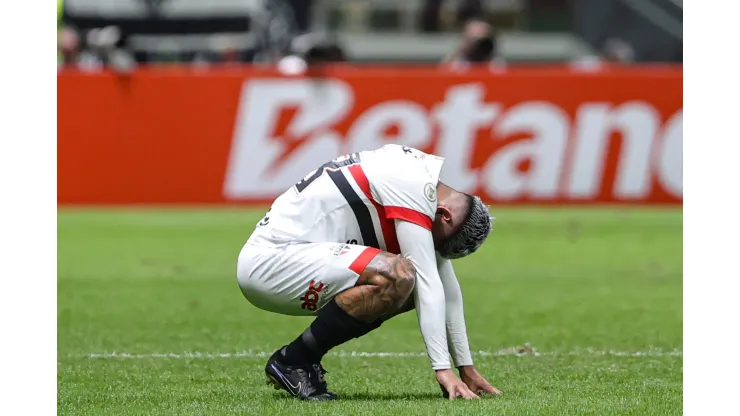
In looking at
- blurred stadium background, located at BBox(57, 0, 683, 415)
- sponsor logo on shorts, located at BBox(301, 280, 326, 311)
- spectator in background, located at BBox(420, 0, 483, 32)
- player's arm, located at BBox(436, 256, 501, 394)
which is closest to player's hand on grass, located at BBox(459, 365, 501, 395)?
player's arm, located at BBox(436, 256, 501, 394)

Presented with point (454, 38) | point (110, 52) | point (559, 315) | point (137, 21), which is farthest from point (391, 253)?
point (454, 38)

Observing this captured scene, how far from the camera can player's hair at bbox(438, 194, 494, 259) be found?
6.88 metres

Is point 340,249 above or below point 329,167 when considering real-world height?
below

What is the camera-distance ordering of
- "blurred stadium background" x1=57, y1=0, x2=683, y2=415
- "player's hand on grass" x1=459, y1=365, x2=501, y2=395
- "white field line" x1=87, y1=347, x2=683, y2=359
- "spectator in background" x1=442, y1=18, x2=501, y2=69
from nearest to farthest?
1. "player's hand on grass" x1=459, y1=365, x2=501, y2=395
2. "blurred stadium background" x1=57, y1=0, x2=683, y2=415
3. "white field line" x1=87, y1=347, x2=683, y2=359
4. "spectator in background" x1=442, y1=18, x2=501, y2=69

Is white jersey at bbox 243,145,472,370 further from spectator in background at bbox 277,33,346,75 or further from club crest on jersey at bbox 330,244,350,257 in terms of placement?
spectator in background at bbox 277,33,346,75

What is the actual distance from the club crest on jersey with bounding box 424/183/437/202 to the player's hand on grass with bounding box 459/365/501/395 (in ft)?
3.23

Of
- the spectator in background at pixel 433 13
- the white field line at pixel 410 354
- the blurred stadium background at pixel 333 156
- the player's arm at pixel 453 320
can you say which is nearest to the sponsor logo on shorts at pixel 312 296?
the blurred stadium background at pixel 333 156

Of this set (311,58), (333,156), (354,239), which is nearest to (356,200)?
(354,239)

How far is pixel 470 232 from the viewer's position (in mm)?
6879

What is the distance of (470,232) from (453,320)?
1.79 ft

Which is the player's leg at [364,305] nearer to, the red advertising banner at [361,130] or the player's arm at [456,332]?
the player's arm at [456,332]

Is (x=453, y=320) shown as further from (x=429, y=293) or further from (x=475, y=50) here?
(x=475, y=50)

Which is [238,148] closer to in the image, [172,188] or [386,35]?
[172,188]

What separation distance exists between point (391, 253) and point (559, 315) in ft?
13.2
